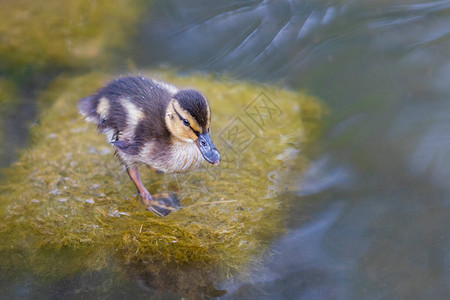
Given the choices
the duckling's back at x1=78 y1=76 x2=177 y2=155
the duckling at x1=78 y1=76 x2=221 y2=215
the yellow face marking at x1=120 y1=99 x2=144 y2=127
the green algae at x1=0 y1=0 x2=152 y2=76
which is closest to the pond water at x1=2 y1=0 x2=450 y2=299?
the green algae at x1=0 y1=0 x2=152 y2=76

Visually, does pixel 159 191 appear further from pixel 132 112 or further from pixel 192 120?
pixel 192 120

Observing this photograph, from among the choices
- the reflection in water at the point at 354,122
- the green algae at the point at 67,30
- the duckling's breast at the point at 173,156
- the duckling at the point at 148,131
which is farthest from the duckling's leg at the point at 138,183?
the green algae at the point at 67,30

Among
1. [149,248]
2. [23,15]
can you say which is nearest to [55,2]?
[23,15]

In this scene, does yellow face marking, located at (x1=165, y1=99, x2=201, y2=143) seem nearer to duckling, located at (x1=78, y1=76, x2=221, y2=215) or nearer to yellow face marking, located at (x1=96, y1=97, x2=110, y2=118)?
duckling, located at (x1=78, y1=76, x2=221, y2=215)

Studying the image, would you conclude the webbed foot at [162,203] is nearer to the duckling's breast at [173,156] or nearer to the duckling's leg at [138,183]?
the duckling's leg at [138,183]

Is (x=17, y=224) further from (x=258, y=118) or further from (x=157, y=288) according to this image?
(x=258, y=118)

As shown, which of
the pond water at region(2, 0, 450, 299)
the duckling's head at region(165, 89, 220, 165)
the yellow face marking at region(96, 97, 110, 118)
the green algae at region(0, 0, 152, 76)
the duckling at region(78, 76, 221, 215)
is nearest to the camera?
the pond water at region(2, 0, 450, 299)
